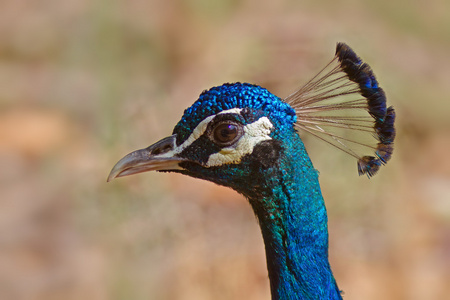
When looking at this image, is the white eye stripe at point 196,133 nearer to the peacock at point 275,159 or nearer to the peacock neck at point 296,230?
the peacock at point 275,159

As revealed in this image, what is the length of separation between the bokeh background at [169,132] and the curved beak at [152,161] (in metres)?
1.43

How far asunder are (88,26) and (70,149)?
3.33 ft

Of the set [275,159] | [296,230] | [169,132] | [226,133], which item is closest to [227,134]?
[226,133]

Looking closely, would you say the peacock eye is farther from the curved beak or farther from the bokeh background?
the bokeh background

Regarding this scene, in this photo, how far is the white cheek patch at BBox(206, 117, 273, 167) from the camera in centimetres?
140

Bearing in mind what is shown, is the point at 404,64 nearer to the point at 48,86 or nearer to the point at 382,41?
the point at 382,41

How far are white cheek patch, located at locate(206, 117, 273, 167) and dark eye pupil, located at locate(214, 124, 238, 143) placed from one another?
2 cm

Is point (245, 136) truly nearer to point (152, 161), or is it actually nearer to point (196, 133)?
point (196, 133)

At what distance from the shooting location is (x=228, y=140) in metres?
1.40

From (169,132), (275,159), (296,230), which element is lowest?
(296,230)

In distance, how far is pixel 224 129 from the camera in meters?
1.41

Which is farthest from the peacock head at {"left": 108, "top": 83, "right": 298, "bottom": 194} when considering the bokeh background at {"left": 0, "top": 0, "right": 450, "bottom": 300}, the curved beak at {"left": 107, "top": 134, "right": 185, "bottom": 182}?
the bokeh background at {"left": 0, "top": 0, "right": 450, "bottom": 300}

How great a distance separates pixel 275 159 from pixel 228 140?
0.11 metres

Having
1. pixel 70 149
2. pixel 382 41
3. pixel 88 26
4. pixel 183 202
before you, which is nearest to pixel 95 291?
pixel 183 202
